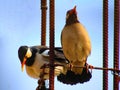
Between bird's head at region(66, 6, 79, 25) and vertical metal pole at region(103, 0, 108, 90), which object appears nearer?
vertical metal pole at region(103, 0, 108, 90)

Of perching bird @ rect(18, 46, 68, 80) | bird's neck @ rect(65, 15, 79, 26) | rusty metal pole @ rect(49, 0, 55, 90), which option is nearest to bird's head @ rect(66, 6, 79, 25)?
bird's neck @ rect(65, 15, 79, 26)

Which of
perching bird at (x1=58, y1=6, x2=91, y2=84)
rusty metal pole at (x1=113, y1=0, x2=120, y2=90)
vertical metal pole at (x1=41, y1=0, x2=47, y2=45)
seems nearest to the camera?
rusty metal pole at (x1=113, y1=0, x2=120, y2=90)

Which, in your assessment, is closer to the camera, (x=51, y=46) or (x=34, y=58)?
(x=51, y=46)

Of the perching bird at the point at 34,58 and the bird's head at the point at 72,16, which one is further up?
the bird's head at the point at 72,16

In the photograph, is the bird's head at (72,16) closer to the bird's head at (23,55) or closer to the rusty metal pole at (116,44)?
the bird's head at (23,55)

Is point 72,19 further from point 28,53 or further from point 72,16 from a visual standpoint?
point 28,53

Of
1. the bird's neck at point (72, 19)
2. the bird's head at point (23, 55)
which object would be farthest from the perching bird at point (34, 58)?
Answer: the bird's neck at point (72, 19)

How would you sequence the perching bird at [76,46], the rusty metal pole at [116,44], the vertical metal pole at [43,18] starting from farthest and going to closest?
the vertical metal pole at [43,18]
the perching bird at [76,46]
the rusty metal pole at [116,44]

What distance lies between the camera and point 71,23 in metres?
1.03

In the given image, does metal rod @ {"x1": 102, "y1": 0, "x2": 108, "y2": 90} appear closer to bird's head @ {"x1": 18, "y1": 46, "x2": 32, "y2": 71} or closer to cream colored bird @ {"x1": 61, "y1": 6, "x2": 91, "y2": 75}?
cream colored bird @ {"x1": 61, "y1": 6, "x2": 91, "y2": 75}

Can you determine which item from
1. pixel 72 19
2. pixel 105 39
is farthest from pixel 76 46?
pixel 105 39

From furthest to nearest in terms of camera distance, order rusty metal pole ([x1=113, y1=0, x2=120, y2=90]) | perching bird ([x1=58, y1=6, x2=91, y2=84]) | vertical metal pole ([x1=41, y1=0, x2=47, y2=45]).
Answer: vertical metal pole ([x1=41, y1=0, x2=47, y2=45])
perching bird ([x1=58, y1=6, x2=91, y2=84])
rusty metal pole ([x1=113, y1=0, x2=120, y2=90])

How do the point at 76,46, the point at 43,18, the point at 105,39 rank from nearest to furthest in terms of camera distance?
the point at 105,39
the point at 76,46
the point at 43,18

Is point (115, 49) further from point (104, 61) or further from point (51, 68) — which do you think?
point (51, 68)
